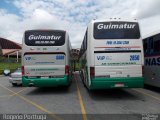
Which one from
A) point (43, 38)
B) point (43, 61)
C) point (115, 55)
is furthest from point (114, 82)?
point (43, 38)

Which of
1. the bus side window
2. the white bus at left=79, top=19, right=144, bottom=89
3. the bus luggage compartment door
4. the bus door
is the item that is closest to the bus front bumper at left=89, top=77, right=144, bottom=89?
the white bus at left=79, top=19, right=144, bottom=89

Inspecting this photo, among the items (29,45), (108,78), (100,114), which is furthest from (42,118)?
(29,45)

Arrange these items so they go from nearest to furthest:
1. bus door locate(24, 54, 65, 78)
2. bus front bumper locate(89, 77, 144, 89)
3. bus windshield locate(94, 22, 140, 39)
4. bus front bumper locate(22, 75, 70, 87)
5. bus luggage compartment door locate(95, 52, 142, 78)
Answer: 1. bus front bumper locate(89, 77, 144, 89)
2. bus luggage compartment door locate(95, 52, 142, 78)
3. bus windshield locate(94, 22, 140, 39)
4. bus front bumper locate(22, 75, 70, 87)
5. bus door locate(24, 54, 65, 78)

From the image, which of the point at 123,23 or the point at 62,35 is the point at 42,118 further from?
the point at 62,35

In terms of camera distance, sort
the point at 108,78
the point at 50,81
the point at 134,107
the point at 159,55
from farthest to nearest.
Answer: the point at 50,81 < the point at 159,55 < the point at 108,78 < the point at 134,107

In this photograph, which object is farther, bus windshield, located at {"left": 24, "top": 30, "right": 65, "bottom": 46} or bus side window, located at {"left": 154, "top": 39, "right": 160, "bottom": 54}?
bus windshield, located at {"left": 24, "top": 30, "right": 65, "bottom": 46}

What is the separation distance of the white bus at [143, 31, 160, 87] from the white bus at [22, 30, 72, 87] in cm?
439

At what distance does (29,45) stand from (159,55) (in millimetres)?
6687

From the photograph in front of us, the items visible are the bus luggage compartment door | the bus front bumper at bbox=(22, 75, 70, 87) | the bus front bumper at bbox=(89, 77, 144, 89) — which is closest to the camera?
the bus front bumper at bbox=(89, 77, 144, 89)

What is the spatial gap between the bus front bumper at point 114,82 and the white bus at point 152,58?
1.97 m

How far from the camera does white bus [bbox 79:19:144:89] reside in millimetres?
12664

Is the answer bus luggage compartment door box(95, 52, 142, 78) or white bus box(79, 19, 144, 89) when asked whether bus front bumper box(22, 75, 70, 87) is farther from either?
bus luggage compartment door box(95, 52, 142, 78)

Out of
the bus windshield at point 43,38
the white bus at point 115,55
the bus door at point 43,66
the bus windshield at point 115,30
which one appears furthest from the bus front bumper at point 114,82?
the bus windshield at point 43,38

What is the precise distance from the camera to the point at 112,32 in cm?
1298
